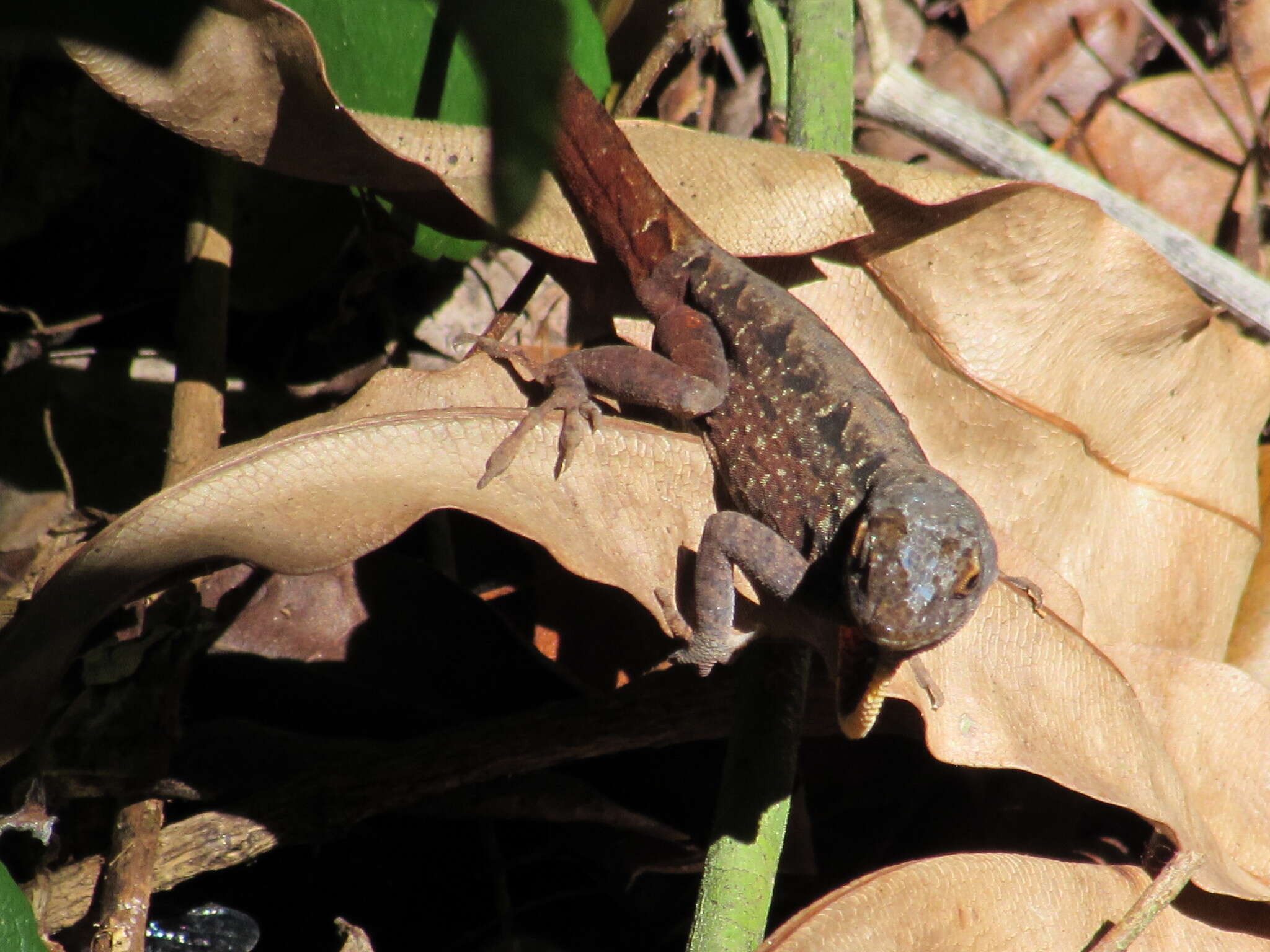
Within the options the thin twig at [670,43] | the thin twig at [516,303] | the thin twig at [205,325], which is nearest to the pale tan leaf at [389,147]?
the thin twig at [516,303]

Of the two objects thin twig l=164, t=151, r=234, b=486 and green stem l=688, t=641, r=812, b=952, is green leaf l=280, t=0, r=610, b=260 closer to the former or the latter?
thin twig l=164, t=151, r=234, b=486

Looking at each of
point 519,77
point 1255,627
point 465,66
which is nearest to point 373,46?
point 465,66

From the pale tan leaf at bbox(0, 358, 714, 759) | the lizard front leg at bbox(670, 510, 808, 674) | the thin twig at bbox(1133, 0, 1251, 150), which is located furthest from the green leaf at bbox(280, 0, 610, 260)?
the thin twig at bbox(1133, 0, 1251, 150)

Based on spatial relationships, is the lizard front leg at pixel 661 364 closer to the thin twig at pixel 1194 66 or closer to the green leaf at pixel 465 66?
the green leaf at pixel 465 66

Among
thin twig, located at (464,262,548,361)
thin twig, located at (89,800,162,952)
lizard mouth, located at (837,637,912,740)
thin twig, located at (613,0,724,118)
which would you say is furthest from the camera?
thin twig, located at (613,0,724,118)

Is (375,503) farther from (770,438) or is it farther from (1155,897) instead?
(1155,897)

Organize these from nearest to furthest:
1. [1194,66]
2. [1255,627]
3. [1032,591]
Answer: [1032,591]
[1255,627]
[1194,66]

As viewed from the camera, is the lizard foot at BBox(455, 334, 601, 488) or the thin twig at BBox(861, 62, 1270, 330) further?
the thin twig at BBox(861, 62, 1270, 330)
